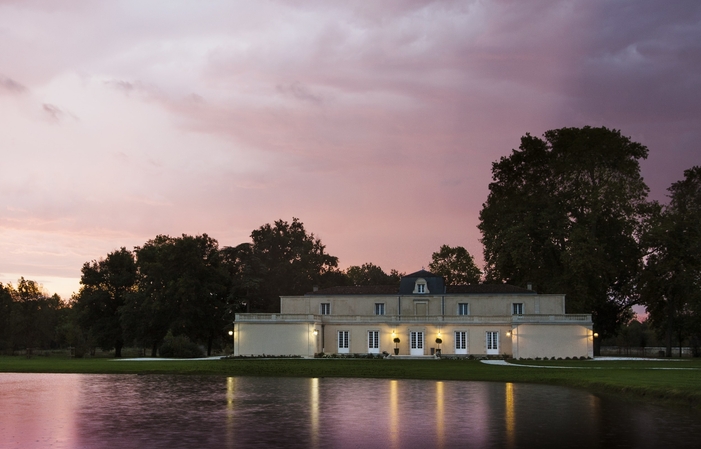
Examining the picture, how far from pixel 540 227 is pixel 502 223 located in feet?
14.0

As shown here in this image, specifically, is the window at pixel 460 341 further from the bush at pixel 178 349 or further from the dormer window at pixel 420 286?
the bush at pixel 178 349

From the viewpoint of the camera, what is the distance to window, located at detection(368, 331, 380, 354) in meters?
72.7

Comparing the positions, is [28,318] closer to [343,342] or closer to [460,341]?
[343,342]

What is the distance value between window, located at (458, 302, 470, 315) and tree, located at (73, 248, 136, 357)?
35.3 m

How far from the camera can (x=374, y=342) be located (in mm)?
72938

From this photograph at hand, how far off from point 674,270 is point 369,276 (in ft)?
197

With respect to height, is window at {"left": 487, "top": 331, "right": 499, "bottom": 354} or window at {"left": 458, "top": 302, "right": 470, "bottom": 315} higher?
window at {"left": 458, "top": 302, "right": 470, "bottom": 315}

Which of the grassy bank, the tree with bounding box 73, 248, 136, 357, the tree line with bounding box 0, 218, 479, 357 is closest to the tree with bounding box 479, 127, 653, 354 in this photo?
the tree line with bounding box 0, 218, 479, 357

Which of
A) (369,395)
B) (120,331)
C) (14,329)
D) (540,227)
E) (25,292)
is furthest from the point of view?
(25,292)

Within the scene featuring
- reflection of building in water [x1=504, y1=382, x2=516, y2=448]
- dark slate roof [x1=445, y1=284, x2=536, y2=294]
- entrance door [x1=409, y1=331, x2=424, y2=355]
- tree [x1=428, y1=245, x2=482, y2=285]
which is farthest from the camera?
tree [x1=428, y1=245, x2=482, y2=285]

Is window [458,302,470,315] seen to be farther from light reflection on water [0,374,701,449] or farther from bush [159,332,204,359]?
light reflection on water [0,374,701,449]

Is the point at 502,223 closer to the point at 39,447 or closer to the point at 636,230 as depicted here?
the point at 636,230

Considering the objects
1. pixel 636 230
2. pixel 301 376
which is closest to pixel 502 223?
pixel 636 230

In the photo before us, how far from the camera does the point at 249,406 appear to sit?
87.2ft
